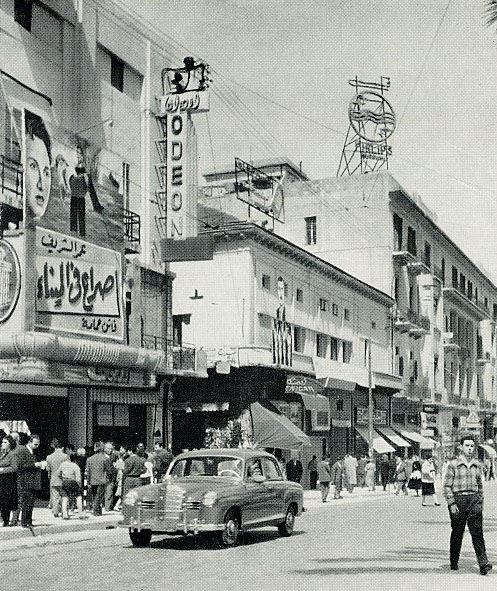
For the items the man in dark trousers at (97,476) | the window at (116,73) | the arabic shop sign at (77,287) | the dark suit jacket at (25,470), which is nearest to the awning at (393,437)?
the arabic shop sign at (77,287)

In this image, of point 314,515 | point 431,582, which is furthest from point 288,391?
point 431,582

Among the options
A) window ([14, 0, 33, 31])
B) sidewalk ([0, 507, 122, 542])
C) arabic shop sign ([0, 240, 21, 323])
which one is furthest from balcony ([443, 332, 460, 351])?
sidewalk ([0, 507, 122, 542])

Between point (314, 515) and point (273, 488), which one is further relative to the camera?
point (314, 515)

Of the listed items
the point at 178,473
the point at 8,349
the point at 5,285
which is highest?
the point at 5,285

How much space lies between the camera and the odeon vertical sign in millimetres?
29422

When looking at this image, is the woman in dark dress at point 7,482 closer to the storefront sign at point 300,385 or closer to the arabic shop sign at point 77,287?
the arabic shop sign at point 77,287

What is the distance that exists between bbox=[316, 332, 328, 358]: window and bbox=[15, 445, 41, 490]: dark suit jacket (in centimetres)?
2603

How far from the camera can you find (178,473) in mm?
16562

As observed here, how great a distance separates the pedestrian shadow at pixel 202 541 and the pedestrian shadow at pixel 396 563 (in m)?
2.58

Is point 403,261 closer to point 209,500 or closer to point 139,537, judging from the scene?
point 139,537

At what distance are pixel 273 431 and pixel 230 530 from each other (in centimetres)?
1959

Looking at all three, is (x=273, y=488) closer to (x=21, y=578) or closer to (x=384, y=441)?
(x=21, y=578)

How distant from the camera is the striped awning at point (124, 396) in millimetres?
27522

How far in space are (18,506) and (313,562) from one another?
6.97 metres
